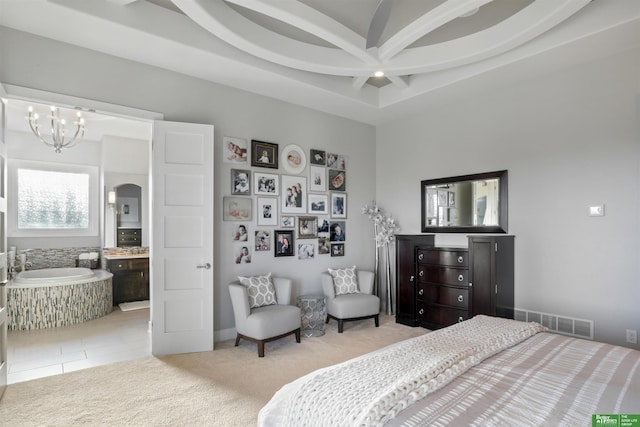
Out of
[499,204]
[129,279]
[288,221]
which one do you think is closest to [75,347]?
[129,279]

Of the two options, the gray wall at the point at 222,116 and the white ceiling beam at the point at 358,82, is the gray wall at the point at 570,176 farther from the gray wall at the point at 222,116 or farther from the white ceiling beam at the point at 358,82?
the gray wall at the point at 222,116

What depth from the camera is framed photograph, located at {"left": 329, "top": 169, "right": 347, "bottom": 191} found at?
5.11 metres

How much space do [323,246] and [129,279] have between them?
11.4 ft

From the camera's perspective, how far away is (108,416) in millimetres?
2328

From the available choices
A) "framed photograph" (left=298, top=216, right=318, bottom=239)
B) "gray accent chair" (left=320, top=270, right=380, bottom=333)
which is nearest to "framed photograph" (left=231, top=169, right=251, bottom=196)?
"framed photograph" (left=298, top=216, right=318, bottom=239)

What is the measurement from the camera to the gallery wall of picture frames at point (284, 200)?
416 centimetres

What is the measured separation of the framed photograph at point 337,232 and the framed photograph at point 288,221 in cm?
68

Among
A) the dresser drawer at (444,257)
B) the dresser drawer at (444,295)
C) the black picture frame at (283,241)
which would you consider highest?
the black picture frame at (283,241)

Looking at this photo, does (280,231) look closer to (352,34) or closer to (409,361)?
(352,34)

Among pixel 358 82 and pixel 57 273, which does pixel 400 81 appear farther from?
pixel 57 273

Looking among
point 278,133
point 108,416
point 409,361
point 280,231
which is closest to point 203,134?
point 278,133

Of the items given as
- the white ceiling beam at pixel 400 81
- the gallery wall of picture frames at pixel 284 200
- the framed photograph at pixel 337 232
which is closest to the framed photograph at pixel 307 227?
the gallery wall of picture frames at pixel 284 200

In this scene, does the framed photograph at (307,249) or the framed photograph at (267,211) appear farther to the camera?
the framed photograph at (307,249)

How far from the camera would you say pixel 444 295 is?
4.10m
